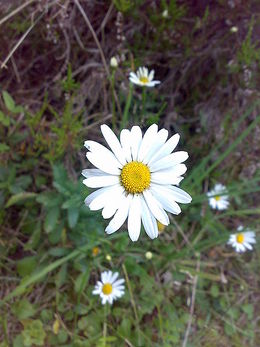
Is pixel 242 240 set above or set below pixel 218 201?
below

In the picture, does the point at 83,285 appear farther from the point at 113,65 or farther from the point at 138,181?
the point at 113,65

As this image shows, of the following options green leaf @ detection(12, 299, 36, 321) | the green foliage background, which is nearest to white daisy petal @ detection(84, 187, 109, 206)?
the green foliage background

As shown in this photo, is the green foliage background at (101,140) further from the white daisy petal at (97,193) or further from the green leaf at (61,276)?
Answer: the white daisy petal at (97,193)

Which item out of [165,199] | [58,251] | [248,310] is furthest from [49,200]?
[248,310]

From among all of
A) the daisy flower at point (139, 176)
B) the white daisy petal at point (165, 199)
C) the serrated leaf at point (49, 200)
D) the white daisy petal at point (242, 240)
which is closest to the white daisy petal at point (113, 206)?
the daisy flower at point (139, 176)

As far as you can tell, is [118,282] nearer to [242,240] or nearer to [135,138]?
[242,240]

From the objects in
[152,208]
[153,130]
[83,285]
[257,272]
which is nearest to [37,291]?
[83,285]

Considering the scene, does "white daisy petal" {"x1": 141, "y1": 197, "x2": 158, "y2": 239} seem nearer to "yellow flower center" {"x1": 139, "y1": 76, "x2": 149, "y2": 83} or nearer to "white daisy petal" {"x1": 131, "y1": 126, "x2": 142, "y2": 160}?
"white daisy petal" {"x1": 131, "y1": 126, "x2": 142, "y2": 160}
